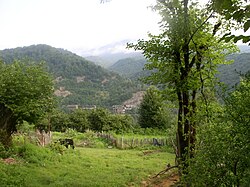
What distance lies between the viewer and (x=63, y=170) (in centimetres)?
1380

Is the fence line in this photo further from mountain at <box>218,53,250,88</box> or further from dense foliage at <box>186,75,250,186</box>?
dense foliage at <box>186,75,250,186</box>

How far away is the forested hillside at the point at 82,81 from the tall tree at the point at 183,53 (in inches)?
3595

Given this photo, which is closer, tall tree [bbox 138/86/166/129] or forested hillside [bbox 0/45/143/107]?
tall tree [bbox 138/86/166/129]

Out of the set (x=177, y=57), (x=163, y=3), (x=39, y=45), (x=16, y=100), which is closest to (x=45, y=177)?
(x=16, y=100)

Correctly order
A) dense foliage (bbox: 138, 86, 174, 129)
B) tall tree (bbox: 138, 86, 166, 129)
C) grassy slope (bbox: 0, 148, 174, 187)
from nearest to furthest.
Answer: grassy slope (bbox: 0, 148, 174, 187), dense foliage (bbox: 138, 86, 174, 129), tall tree (bbox: 138, 86, 166, 129)

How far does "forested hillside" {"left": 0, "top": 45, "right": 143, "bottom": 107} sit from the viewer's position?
356 feet

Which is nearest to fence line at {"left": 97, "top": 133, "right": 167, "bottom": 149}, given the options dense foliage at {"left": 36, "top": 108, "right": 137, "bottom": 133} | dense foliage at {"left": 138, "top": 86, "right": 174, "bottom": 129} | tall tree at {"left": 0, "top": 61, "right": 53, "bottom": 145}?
dense foliage at {"left": 36, "top": 108, "right": 137, "bottom": 133}

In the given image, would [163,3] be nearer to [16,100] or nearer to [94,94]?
[16,100]

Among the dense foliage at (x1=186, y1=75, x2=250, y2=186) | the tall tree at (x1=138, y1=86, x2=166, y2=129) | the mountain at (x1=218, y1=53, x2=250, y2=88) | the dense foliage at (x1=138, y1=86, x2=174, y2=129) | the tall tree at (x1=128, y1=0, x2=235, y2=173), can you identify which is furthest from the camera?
the tall tree at (x1=138, y1=86, x2=166, y2=129)

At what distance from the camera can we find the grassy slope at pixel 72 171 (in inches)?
436

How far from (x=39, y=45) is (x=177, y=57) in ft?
492

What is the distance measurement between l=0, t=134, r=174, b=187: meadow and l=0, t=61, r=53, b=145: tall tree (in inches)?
54.9

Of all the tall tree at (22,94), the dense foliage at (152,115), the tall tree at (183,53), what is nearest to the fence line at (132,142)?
the dense foliage at (152,115)

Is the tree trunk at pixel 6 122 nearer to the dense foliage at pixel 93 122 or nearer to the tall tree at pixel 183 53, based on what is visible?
the tall tree at pixel 183 53
